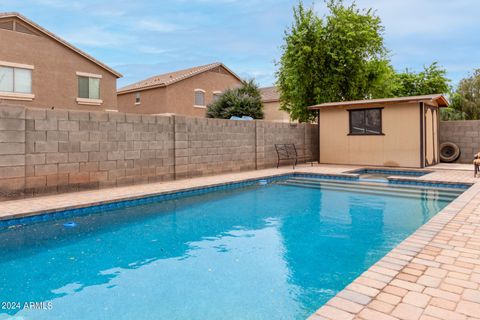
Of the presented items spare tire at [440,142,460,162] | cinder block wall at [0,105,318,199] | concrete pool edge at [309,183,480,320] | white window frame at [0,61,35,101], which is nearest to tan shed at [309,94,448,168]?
spare tire at [440,142,460,162]

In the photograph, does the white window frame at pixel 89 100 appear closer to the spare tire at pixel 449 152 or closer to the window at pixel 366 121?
the window at pixel 366 121

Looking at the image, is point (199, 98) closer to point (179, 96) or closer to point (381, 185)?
point (179, 96)

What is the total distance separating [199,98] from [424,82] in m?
15.6

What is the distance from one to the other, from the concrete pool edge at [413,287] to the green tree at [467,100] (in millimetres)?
32448

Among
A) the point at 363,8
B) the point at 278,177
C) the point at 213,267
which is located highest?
the point at 363,8

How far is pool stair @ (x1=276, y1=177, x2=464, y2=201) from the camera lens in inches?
310

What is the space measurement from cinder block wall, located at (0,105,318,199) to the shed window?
13.3m

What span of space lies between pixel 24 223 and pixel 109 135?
2.99 meters

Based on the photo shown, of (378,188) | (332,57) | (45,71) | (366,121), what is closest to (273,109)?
(332,57)

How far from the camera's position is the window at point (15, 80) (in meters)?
15.9

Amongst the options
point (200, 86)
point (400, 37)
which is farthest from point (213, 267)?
point (200, 86)

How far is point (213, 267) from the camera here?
3.88m

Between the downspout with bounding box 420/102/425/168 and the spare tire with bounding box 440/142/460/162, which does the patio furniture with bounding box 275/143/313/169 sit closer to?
the downspout with bounding box 420/102/425/168

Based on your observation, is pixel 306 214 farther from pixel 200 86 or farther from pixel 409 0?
pixel 200 86
